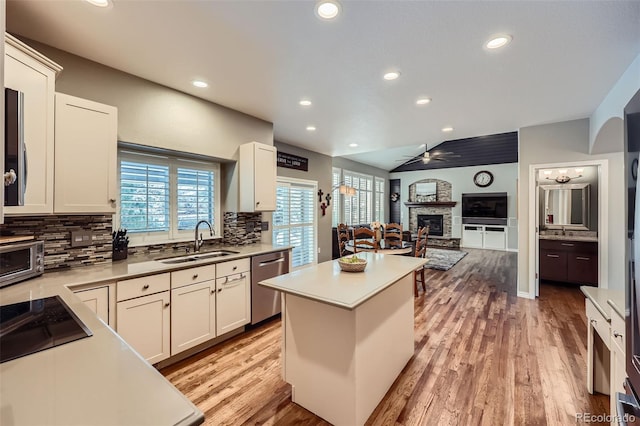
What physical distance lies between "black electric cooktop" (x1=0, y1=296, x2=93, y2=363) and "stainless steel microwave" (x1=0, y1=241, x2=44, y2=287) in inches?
16.7

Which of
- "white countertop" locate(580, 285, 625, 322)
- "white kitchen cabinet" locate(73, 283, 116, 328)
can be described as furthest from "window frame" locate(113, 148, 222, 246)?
"white countertop" locate(580, 285, 625, 322)

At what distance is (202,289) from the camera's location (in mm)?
2549

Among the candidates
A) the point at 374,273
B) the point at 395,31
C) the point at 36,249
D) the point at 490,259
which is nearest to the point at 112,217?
the point at 36,249

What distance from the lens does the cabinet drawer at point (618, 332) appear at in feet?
4.30

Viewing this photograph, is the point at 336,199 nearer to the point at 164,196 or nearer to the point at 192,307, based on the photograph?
the point at 164,196

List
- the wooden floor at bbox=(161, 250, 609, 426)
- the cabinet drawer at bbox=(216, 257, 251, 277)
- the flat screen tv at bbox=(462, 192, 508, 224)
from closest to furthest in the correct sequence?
1. the wooden floor at bbox=(161, 250, 609, 426)
2. the cabinet drawer at bbox=(216, 257, 251, 277)
3. the flat screen tv at bbox=(462, 192, 508, 224)

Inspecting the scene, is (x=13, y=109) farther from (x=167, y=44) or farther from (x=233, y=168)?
(x=233, y=168)

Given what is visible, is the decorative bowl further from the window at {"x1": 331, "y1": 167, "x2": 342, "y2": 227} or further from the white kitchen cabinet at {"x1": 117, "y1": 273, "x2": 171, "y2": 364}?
the window at {"x1": 331, "y1": 167, "x2": 342, "y2": 227}

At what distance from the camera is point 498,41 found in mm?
1998

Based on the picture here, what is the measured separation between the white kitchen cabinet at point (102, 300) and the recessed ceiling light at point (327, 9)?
238cm

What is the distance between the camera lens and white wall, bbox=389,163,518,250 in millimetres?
8633

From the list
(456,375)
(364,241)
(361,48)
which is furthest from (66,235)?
(364,241)

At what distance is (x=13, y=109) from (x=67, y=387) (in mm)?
1163

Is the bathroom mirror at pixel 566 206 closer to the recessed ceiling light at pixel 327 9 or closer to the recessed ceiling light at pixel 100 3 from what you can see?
the recessed ceiling light at pixel 327 9
